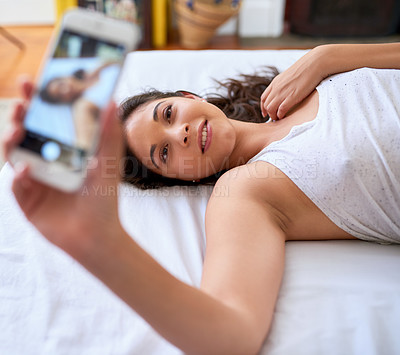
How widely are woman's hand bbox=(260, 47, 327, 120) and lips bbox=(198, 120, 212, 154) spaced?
0.68 ft

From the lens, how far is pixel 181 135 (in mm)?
1135

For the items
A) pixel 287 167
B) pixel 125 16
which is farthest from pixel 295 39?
pixel 287 167

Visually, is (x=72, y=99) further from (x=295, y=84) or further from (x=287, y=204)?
(x=295, y=84)

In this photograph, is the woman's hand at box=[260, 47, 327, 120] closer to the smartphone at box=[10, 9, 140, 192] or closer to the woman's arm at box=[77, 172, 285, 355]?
the woman's arm at box=[77, 172, 285, 355]

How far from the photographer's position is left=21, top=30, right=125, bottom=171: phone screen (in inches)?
25.6

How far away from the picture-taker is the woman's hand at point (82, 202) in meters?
0.63

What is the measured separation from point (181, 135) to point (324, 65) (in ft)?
1.41

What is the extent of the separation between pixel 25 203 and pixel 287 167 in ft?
1.94

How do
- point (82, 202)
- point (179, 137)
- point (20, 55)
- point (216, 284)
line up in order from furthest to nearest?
point (20, 55) < point (179, 137) < point (216, 284) < point (82, 202)

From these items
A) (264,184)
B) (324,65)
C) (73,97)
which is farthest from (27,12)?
(73,97)

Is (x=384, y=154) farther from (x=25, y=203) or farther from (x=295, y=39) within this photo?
(x=295, y=39)

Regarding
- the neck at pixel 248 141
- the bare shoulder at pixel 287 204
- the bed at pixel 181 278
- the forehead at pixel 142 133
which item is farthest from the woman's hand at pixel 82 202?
the neck at pixel 248 141

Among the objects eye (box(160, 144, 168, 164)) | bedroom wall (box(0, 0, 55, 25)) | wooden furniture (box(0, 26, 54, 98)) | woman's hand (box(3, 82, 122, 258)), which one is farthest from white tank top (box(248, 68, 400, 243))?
bedroom wall (box(0, 0, 55, 25))

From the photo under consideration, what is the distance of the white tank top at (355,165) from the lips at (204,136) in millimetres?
167
